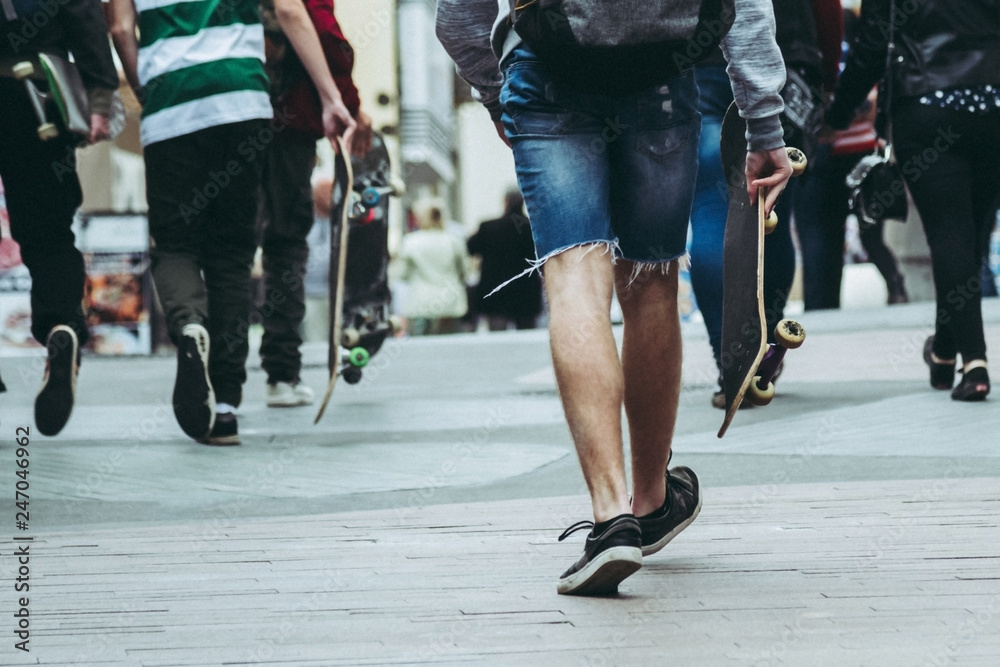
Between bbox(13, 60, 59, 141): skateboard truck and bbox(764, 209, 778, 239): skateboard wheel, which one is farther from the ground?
bbox(764, 209, 778, 239): skateboard wheel

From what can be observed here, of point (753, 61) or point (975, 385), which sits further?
point (975, 385)

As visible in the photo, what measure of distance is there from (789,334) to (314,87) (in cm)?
381

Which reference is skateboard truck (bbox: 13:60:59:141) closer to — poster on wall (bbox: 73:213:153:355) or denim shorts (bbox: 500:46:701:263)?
denim shorts (bbox: 500:46:701:263)

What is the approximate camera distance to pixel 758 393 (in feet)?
9.70

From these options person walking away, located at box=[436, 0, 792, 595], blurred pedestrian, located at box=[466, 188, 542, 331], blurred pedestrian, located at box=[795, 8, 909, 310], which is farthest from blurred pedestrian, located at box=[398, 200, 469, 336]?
person walking away, located at box=[436, 0, 792, 595]

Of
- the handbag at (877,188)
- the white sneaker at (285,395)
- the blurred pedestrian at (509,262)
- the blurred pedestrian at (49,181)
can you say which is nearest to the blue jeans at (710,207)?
the handbag at (877,188)

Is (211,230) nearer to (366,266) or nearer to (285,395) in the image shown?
(285,395)

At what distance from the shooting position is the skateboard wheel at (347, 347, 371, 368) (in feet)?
21.7

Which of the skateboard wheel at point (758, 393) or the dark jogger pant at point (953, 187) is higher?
the skateboard wheel at point (758, 393)

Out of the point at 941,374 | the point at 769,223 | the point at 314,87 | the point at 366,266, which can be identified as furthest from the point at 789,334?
the point at 366,266

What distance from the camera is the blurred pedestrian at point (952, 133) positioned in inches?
223

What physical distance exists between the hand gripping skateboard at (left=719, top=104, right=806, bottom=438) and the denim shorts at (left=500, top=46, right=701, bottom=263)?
0.43 feet

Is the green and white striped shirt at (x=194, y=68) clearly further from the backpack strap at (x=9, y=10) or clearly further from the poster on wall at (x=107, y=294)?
the poster on wall at (x=107, y=294)

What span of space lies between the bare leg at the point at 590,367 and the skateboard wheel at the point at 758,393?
0.28 m
